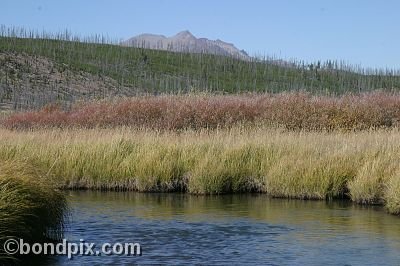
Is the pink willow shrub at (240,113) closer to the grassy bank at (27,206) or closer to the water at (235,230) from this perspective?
the water at (235,230)

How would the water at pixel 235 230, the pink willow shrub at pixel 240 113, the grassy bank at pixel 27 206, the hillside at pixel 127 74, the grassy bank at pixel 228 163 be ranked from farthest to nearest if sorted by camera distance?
the hillside at pixel 127 74 → the pink willow shrub at pixel 240 113 → the grassy bank at pixel 228 163 → the water at pixel 235 230 → the grassy bank at pixel 27 206

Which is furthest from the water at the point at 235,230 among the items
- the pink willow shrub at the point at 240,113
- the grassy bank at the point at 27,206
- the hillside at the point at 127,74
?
the hillside at the point at 127,74

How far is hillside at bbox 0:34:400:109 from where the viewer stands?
7638 cm

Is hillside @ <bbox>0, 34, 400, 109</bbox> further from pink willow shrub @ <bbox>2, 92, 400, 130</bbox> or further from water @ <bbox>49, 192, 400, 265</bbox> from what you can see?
water @ <bbox>49, 192, 400, 265</bbox>

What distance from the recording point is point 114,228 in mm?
13062

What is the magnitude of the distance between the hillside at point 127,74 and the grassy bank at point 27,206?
52.3 metres

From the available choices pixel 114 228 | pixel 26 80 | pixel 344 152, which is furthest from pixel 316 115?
pixel 26 80

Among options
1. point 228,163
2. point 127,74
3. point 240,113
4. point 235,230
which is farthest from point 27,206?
point 127,74

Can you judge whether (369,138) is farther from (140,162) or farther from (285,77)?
(285,77)

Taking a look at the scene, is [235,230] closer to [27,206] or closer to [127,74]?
[27,206]

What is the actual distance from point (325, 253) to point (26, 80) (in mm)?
70240

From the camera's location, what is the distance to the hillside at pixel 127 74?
3007 inches

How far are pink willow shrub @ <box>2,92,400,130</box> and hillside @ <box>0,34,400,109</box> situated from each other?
33261 mm

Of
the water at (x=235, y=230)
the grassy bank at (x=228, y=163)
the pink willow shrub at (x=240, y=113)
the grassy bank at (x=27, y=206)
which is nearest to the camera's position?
the grassy bank at (x=27, y=206)
